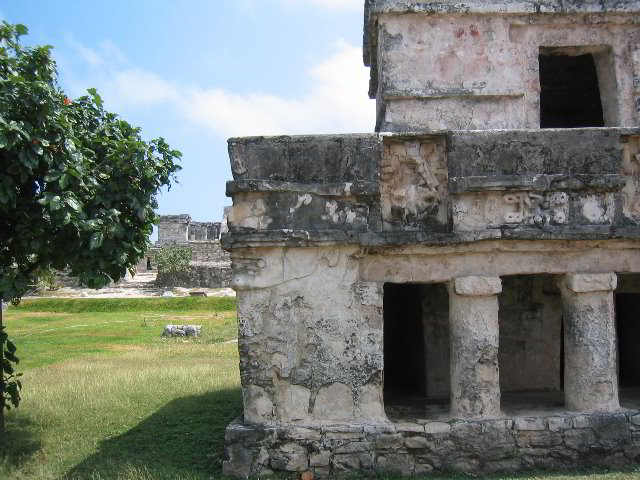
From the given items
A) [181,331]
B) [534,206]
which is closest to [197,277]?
[181,331]

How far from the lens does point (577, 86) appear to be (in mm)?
9211

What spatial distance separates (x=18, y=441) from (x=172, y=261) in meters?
22.2

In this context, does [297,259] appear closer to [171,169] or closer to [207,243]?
[171,169]

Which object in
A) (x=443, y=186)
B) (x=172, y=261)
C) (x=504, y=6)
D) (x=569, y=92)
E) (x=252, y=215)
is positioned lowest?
(x=172, y=261)

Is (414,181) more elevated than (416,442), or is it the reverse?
(414,181)

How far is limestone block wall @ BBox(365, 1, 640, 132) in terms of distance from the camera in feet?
23.9

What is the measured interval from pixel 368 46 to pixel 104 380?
21.0 feet

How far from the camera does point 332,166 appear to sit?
5609mm

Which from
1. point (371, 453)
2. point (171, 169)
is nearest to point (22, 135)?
point (171, 169)

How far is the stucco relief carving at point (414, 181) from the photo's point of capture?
18.8 feet

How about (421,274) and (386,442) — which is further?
(421,274)

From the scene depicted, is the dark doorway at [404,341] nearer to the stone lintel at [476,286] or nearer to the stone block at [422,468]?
the stone lintel at [476,286]

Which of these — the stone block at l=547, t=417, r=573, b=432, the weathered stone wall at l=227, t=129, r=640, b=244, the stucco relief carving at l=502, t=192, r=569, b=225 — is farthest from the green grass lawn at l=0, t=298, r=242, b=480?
the stucco relief carving at l=502, t=192, r=569, b=225

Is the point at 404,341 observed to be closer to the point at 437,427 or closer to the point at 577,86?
the point at 437,427
